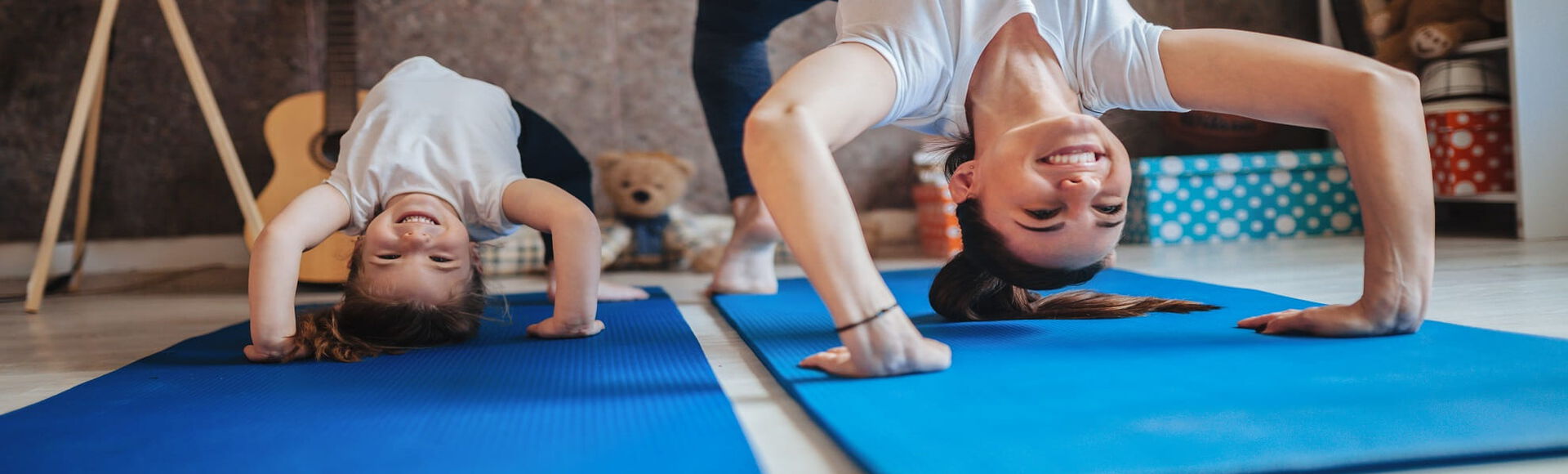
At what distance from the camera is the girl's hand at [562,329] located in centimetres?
160

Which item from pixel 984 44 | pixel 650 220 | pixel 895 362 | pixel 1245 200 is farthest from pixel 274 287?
pixel 1245 200

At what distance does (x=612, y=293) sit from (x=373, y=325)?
0.71m

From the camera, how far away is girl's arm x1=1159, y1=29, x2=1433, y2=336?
118 cm

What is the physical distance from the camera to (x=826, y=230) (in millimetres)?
1043

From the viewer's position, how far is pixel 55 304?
8.32 ft

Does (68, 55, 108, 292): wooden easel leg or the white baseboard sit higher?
(68, 55, 108, 292): wooden easel leg

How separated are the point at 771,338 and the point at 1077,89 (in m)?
0.52

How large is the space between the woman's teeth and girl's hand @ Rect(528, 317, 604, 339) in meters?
0.75

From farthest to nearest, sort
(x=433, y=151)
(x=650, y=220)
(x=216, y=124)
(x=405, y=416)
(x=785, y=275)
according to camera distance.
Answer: (x=650, y=220), (x=785, y=275), (x=216, y=124), (x=433, y=151), (x=405, y=416)

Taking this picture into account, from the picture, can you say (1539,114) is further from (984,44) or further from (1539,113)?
(984,44)

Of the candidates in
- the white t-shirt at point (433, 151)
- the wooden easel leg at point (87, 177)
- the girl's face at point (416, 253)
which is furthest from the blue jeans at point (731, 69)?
the wooden easel leg at point (87, 177)

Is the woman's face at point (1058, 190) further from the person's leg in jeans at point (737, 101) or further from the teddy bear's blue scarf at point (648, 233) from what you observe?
the teddy bear's blue scarf at point (648, 233)

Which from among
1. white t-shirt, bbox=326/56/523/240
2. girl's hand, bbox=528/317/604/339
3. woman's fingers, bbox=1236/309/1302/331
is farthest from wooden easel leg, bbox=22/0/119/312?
woman's fingers, bbox=1236/309/1302/331

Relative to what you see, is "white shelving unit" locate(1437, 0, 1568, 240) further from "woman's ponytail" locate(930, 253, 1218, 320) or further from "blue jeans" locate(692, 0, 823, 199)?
"blue jeans" locate(692, 0, 823, 199)
